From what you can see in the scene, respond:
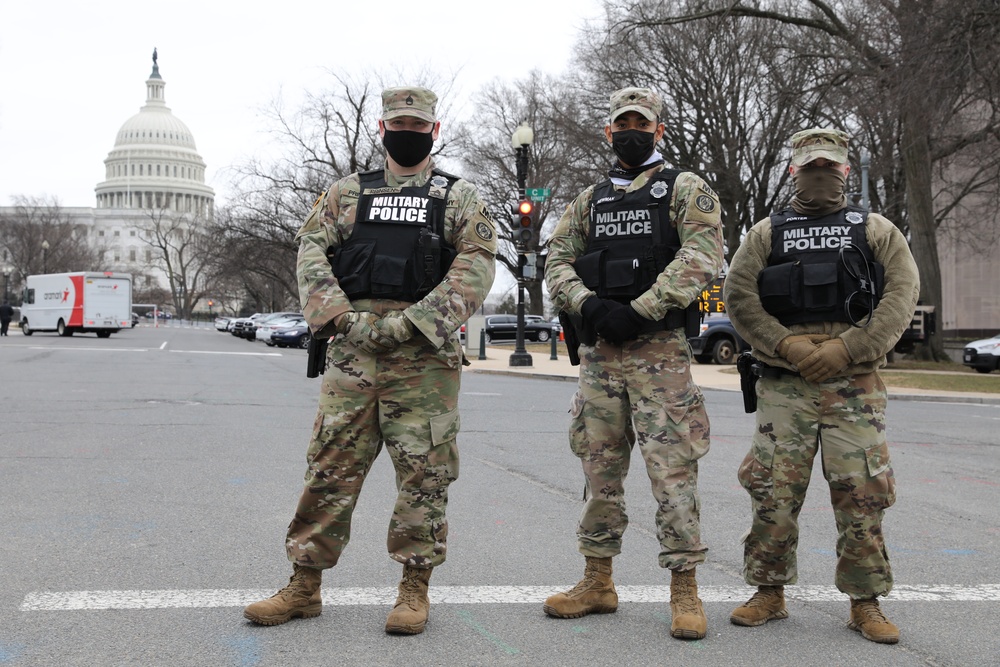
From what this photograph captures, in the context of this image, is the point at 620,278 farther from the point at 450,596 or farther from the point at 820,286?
the point at 450,596

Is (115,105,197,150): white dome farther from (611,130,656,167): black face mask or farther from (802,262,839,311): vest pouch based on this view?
(802,262,839,311): vest pouch

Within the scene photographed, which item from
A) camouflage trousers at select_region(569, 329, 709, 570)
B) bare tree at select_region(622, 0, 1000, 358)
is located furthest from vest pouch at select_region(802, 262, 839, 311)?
bare tree at select_region(622, 0, 1000, 358)

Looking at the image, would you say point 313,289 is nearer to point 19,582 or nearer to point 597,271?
point 597,271

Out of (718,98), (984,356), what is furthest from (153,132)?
(984,356)

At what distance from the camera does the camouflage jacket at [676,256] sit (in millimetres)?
3928

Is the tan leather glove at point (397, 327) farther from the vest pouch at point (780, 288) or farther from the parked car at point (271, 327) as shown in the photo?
the parked car at point (271, 327)

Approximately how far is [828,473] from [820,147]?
136cm

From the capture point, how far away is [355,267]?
4051 millimetres

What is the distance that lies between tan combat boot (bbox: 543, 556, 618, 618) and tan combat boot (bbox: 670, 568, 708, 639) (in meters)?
0.29

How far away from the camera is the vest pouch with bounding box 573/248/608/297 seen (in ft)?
13.7

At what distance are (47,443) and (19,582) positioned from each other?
4686 mm

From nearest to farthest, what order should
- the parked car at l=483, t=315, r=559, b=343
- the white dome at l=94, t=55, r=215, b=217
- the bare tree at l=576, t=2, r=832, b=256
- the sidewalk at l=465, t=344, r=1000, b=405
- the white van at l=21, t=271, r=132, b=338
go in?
the sidewalk at l=465, t=344, r=1000, b=405, the bare tree at l=576, t=2, r=832, b=256, the white van at l=21, t=271, r=132, b=338, the parked car at l=483, t=315, r=559, b=343, the white dome at l=94, t=55, r=215, b=217

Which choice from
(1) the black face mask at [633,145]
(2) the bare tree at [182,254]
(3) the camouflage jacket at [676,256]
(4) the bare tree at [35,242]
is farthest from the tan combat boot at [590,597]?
(2) the bare tree at [182,254]

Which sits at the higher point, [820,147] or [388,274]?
[820,147]
